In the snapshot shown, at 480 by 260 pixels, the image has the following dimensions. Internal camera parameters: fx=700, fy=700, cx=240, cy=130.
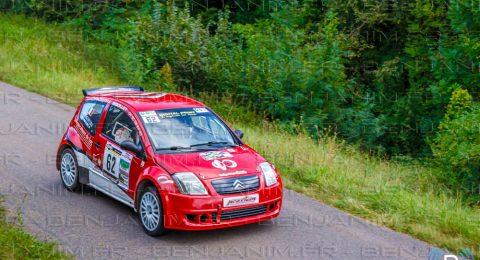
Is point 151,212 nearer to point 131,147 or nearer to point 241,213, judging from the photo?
point 131,147

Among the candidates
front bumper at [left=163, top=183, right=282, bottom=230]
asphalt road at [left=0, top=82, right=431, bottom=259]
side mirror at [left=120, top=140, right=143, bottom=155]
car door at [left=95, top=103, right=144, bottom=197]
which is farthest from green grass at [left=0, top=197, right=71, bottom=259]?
side mirror at [left=120, top=140, right=143, bottom=155]

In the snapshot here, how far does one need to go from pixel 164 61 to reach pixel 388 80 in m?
6.59

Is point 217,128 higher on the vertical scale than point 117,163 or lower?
higher

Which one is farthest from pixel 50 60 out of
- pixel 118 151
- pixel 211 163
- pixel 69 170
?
pixel 211 163

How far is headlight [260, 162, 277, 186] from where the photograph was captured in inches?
364

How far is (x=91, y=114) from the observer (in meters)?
10.8

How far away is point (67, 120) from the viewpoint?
1585cm

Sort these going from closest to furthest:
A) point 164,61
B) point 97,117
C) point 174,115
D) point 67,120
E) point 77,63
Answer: point 174,115 → point 97,117 → point 67,120 → point 164,61 → point 77,63

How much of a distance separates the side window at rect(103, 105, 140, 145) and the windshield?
0.22 meters

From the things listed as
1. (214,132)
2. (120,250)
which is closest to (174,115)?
(214,132)

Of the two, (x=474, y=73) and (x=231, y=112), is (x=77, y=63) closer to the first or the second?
(x=231, y=112)

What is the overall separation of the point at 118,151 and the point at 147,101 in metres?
Result: 0.95

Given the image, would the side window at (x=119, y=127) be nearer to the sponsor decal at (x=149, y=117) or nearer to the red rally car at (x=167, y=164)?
the red rally car at (x=167, y=164)

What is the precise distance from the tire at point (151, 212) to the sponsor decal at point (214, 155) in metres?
0.80
